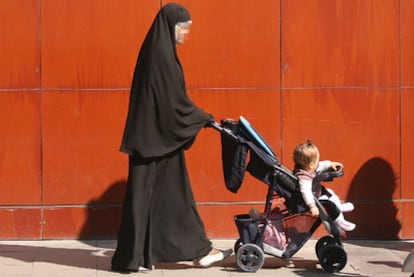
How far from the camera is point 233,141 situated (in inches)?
A: 343

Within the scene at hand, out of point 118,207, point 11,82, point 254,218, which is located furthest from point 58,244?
point 254,218

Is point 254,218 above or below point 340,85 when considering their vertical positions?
below

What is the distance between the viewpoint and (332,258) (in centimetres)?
893

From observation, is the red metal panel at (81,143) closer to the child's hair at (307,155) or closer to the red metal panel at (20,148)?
the red metal panel at (20,148)

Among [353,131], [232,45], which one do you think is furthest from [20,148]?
[353,131]

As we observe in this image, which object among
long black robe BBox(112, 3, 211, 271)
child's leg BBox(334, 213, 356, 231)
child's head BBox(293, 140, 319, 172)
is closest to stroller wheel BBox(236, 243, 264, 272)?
long black robe BBox(112, 3, 211, 271)

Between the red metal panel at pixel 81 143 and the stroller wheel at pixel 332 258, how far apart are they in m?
2.24

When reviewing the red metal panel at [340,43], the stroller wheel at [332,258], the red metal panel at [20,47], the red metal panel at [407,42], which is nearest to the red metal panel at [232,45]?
the red metal panel at [340,43]

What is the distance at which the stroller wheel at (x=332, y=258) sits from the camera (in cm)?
888

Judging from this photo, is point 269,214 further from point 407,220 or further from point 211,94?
point 407,220

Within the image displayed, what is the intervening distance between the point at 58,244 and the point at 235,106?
80.2 inches

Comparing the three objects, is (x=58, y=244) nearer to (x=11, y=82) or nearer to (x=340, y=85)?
(x=11, y=82)

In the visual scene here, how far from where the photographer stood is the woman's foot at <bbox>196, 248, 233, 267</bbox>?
8.92m

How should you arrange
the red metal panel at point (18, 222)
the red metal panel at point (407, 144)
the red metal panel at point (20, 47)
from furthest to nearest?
the red metal panel at point (407, 144), the red metal panel at point (18, 222), the red metal panel at point (20, 47)
